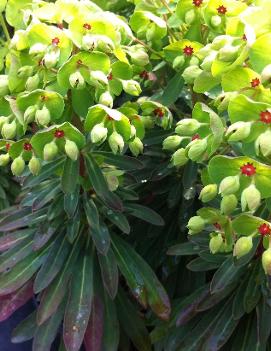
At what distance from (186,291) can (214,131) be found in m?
0.90

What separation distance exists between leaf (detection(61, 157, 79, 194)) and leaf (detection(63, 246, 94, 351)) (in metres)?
0.33

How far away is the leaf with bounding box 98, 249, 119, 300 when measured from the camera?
1.55 metres

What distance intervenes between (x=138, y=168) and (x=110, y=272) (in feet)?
1.02

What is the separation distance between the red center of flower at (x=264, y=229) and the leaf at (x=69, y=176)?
20.4 inches

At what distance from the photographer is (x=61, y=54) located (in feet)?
4.08

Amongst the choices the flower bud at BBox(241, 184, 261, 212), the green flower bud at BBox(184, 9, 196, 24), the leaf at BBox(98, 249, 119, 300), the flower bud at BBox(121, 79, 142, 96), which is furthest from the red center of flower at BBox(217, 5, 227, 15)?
the leaf at BBox(98, 249, 119, 300)

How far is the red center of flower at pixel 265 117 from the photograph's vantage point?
39.7 inches

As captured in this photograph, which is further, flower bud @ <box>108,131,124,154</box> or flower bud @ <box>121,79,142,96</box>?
flower bud @ <box>121,79,142,96</box>

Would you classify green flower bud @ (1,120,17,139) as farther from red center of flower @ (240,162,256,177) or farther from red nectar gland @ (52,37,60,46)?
red center of flower @ (240,162,256,177)

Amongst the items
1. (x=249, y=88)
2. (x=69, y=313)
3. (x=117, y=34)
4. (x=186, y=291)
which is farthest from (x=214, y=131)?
(x=186, y=291)

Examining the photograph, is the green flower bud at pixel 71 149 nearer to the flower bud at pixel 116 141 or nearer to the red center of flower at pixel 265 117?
the flower bud at pixel 116 141

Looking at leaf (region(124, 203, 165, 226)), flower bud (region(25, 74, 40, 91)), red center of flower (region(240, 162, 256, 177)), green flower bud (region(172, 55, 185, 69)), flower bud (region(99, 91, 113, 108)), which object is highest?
flower bud (region(25, 74, 40, 91))

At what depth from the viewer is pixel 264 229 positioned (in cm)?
112

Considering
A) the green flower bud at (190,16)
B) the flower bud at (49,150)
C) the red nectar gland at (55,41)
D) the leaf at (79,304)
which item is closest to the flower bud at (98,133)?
the flower bud at (49,150)
